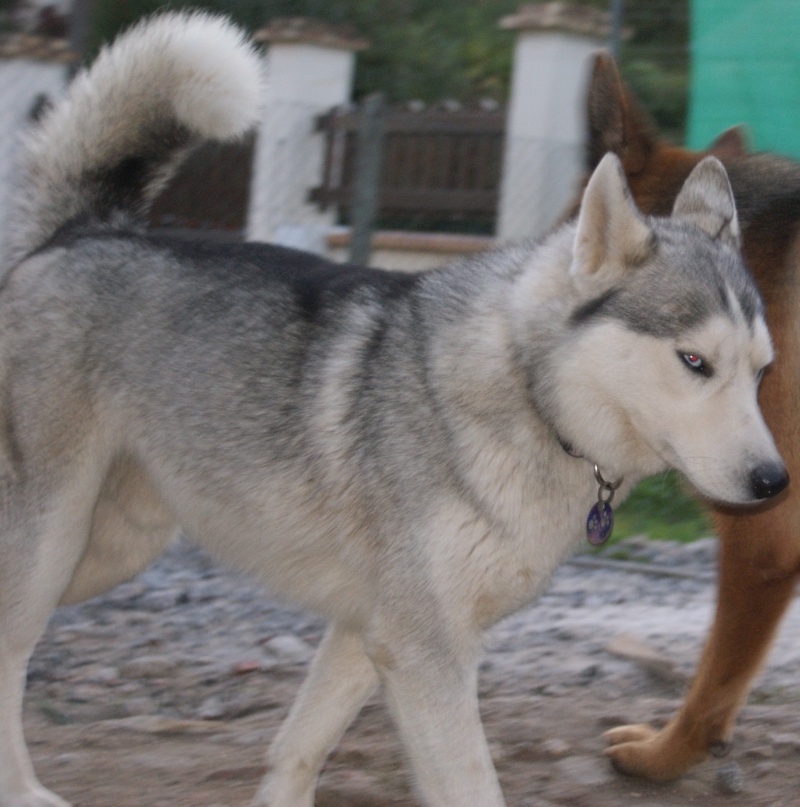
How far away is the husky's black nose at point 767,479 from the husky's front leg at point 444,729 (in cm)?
73

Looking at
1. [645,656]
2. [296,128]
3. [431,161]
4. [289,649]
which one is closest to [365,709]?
[289,649]

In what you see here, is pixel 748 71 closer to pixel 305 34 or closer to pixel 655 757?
pixel 655 757

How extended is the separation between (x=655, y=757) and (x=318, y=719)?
3.02ft

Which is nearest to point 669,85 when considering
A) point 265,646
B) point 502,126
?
point 502,126

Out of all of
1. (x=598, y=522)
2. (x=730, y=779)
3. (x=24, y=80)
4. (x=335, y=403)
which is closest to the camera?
(x=598, y=522)

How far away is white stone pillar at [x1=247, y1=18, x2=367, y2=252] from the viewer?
8.12 m

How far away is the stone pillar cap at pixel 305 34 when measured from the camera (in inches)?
345

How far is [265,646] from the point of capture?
15.0 feet

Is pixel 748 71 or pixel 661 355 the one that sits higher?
pixel 748 71

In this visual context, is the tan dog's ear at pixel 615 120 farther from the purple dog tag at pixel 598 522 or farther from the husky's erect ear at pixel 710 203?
the purple dog tag at pixel 598 522

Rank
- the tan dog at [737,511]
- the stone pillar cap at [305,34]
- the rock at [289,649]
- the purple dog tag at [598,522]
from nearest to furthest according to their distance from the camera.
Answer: the purple dog tag at [598,522], the tan dog at [737,511], the rock at [289,649], the stone pillar cap at [305,34]

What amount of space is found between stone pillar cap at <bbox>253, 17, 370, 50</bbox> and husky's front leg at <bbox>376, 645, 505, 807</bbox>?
22.4ft

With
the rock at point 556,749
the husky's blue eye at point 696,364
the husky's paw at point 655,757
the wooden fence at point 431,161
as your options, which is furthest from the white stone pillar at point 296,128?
the husky's blue eye at point 696,364

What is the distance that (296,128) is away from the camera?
8250mm
